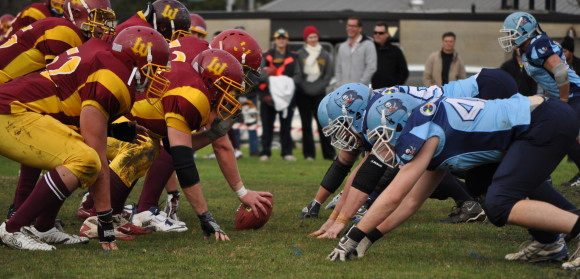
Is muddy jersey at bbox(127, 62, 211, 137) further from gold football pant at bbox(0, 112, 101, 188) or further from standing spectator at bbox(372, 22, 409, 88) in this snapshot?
standing spectator at bbox(372, 22, 409, 88)

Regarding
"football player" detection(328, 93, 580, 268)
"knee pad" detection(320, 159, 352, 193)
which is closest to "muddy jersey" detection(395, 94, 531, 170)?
"football player" detection(328, 93, 580, 268)

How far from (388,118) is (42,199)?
2416 mm

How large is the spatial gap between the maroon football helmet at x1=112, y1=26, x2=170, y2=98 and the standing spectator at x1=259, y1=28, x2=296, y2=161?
7.97 metres

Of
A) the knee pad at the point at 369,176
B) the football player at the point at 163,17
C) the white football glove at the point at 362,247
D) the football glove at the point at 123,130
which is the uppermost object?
the football player at the point at 163,17

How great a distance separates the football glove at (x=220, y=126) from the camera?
730 centimetres

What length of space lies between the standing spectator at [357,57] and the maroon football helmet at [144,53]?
7.47 meters

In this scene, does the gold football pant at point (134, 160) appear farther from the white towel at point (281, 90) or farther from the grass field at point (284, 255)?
the white towel at point (281, 90)

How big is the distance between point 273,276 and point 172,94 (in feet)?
5.83

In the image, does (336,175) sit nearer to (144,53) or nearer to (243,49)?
(243,49)

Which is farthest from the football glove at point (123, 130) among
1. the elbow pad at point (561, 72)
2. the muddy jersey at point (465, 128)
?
Result: the elbow pad at point (561, 72)

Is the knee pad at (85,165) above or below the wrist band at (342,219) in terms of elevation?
above

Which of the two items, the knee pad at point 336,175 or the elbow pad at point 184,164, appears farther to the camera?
the knee pad at point 336,175

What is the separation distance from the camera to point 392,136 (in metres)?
5.98

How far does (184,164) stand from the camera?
6762 millimetres
